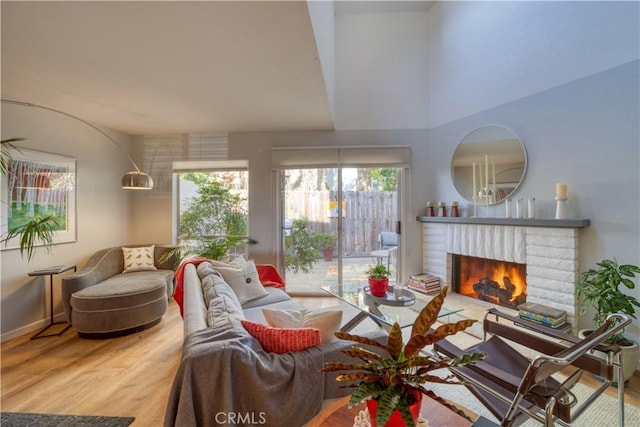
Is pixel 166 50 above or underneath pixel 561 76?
underneath

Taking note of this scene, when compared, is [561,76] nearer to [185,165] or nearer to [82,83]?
[82,83]

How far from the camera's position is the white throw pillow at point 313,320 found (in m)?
1.43

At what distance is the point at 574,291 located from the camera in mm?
2523

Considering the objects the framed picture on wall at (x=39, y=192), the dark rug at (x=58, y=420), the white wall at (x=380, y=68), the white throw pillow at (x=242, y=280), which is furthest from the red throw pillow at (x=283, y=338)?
the white wall at (x=380, y=68)

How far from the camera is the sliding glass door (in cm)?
409

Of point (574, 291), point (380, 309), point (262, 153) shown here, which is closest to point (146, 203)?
point (262, 153)

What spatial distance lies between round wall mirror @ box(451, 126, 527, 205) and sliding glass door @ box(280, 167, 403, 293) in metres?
0.87

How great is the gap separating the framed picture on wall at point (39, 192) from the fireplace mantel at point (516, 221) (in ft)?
15.0

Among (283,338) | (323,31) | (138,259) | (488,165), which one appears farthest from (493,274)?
(138,259)

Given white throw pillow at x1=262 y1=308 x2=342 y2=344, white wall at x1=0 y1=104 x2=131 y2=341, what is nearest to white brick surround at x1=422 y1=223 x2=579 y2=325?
white throw pillow at x1=262 y1=308 x2=342 y2=344

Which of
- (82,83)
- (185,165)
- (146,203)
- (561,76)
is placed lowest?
(146,203)

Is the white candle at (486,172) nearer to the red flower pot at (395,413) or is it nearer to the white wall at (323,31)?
the white wall at (323,31)

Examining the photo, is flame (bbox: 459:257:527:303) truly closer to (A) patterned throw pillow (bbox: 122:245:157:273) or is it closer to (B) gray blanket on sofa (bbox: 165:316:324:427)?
(B) gray blanket on sofa (bbox: 165:316:324:427)

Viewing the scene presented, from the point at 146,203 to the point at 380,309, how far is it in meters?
3.86
